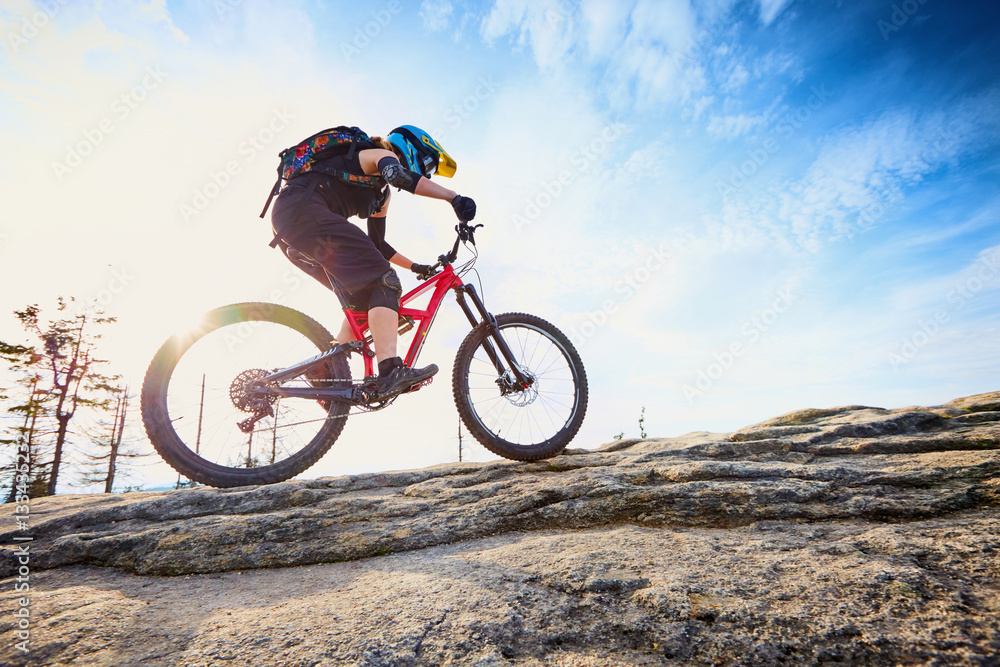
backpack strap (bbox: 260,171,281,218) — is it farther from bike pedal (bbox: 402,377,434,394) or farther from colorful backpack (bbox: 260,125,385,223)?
bike pedal (bbox: 402,377,434,394)

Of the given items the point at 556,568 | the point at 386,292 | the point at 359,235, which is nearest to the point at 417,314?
the point at 386,292

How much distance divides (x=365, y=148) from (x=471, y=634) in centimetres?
405

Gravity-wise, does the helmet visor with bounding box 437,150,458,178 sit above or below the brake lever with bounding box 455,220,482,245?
above

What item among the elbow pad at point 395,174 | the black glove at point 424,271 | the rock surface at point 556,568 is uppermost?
the elbow pad at point 395,174

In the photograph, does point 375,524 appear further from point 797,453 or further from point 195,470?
point 797,453

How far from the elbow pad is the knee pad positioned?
789 millimetres

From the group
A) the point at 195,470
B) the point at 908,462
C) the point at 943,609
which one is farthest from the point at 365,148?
the point at 908,462

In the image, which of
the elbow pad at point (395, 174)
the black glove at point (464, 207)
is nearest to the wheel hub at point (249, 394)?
the elbow pad at point (395, 174)

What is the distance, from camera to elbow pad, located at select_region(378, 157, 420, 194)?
13.0 feet

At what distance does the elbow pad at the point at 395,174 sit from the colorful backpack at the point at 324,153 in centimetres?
31

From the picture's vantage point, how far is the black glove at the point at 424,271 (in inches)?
181

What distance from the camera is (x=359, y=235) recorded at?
407 centimetres

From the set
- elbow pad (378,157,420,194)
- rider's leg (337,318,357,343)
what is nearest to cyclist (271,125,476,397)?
elbow pad (378,157,420,194)

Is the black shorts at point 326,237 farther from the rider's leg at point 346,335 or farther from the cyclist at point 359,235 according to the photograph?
the rider's leg at point 346,335
